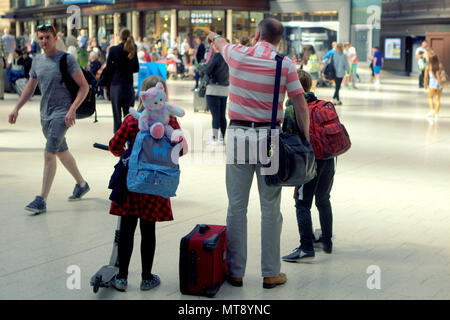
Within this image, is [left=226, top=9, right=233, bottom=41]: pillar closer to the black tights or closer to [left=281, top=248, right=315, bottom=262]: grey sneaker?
[left=281, top=248, right=315, bottom=262]: grey sneaker

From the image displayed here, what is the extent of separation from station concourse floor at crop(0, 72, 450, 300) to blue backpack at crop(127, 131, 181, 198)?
2.46 ft

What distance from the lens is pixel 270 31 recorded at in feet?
14.8

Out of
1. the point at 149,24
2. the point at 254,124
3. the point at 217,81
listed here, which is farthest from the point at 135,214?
the point at 149,24

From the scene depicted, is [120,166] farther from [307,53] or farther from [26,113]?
[307,53]

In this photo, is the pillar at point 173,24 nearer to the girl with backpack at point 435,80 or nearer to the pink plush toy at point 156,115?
the girl with backpack at point 435,80

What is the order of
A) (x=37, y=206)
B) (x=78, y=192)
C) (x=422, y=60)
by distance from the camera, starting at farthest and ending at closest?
(x=422, y=60)
(x=78, y=192)
(x=37, y=206)

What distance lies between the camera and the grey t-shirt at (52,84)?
6.46 metres

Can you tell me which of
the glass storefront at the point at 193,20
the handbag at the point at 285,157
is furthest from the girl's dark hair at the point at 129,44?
the glass storefront at the point at 193,20

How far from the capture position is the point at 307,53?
75.4 feet

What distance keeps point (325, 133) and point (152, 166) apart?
151cm

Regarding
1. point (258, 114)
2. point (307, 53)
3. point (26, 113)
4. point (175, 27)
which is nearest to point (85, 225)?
point (258, 114)

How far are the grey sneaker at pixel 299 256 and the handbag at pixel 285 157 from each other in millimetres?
954

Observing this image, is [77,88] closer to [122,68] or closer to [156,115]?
[156,115]
